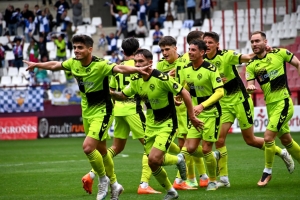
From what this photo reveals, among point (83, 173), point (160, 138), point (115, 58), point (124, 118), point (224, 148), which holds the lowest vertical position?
point (83, 173)

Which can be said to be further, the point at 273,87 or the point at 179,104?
the point at 273,87

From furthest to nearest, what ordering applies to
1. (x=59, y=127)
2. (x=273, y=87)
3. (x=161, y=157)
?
(x=59, y=127)
(x=273, y=87)
(x=161, y=157)

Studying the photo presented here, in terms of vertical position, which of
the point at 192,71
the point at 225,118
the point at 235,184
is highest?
the point at 192,71

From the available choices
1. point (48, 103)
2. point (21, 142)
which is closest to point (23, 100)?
point (48, 103)

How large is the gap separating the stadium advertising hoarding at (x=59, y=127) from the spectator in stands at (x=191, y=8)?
8.86m

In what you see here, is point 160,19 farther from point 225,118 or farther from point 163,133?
point 163,133

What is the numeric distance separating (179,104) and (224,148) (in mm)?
1565

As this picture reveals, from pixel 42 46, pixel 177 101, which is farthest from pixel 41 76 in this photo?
pixel 177 101

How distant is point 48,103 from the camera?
93.3ft

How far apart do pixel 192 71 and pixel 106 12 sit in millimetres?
28507

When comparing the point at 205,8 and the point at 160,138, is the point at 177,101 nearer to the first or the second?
the point at 160,138

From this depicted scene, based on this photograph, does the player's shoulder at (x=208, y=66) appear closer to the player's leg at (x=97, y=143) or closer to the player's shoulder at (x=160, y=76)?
the player's shoulder at (x=160, y=76)

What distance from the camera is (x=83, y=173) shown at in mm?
15188

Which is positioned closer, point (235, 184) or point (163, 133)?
point (163, 133)
